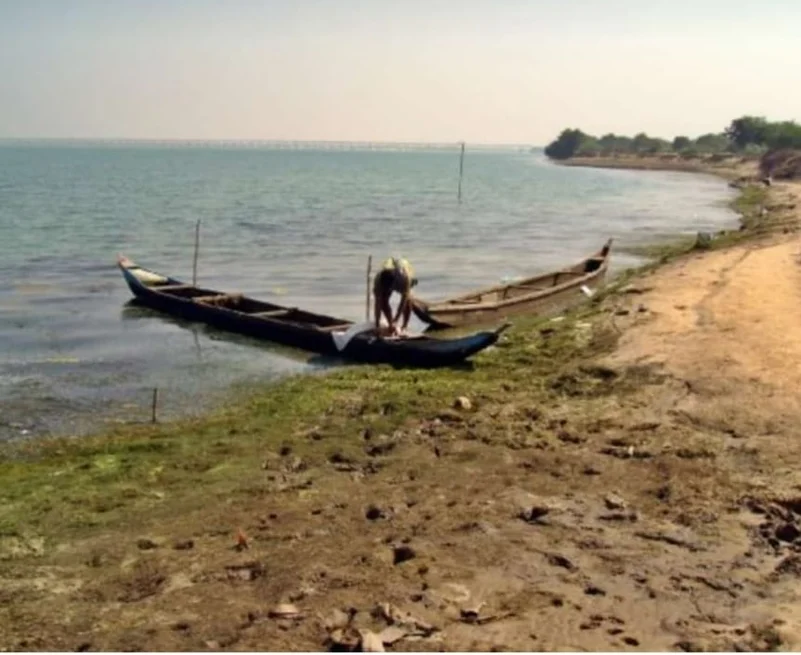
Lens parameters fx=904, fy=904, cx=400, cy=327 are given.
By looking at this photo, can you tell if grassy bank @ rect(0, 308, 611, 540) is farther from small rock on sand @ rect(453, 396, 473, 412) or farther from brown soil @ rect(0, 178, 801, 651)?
brown soil @ rect(0, 178, 801, 651)

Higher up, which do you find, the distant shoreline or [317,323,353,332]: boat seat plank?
the distant shoreline

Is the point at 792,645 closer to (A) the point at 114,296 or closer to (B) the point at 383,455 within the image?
(B) the point at 383,455

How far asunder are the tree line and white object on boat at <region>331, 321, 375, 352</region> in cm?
9079

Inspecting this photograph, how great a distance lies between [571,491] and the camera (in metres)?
8.20

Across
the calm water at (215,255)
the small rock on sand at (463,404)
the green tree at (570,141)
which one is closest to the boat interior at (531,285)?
the calm water at (215,255)

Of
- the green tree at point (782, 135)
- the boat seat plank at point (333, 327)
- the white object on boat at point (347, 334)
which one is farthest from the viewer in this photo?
the green tree at point (782, 135)

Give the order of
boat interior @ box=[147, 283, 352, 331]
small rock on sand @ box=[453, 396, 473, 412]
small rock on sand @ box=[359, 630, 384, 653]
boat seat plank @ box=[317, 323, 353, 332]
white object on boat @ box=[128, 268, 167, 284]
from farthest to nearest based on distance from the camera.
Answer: white object on boat @ box=[128, 268, 167, 284] → boat interior @ box=[147, 283, 352, 331] → boat seat plank @ box=[317, 323, 353, 332] → small rock on sand @ box=[453, 396, 473, 412] → small rock on sand @ box=[359, 630, 384, 653]

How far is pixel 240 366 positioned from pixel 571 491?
901 centimetres

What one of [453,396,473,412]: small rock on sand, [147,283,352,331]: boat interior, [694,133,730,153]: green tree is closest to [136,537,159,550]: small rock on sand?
[453,396,473,412]: small rock on sand

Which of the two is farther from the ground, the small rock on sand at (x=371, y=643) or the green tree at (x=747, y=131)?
the green tree at (x=747, y=131)

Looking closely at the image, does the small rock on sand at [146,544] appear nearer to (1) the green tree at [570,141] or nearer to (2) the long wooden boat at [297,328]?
(2) the long wooden boat at [297,328]

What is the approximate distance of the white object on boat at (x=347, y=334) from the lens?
628 inches

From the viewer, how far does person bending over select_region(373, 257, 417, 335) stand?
51.3 ft

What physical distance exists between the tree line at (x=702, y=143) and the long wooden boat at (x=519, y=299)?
80.0 meters
